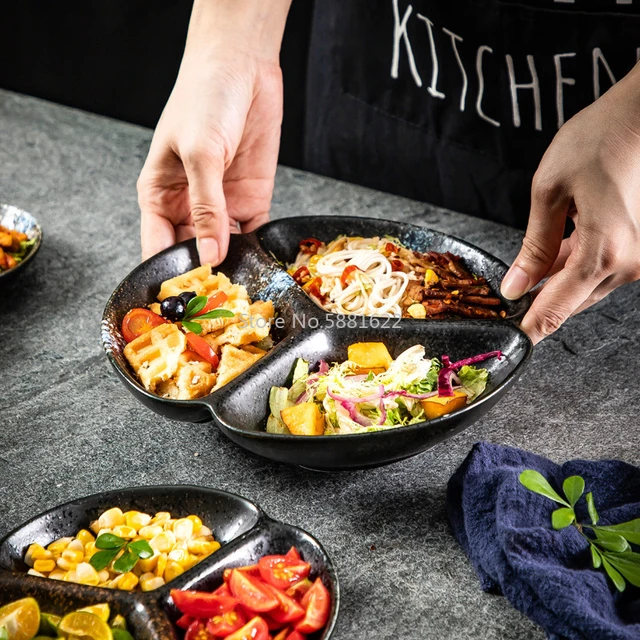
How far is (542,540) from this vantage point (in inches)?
56.9

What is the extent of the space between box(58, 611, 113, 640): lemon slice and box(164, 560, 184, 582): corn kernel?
0.56 feet

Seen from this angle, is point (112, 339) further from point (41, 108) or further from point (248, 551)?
point (41, 108)

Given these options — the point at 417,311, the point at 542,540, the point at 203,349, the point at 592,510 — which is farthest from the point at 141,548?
the point at 417,311

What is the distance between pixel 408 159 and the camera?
3223 mm

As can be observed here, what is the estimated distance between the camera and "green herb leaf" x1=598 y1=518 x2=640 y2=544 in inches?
57.0

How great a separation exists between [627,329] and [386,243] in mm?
705

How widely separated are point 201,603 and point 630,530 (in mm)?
746

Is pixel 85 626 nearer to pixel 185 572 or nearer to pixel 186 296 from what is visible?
pixel 185 572

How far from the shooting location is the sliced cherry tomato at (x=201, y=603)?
1290mm

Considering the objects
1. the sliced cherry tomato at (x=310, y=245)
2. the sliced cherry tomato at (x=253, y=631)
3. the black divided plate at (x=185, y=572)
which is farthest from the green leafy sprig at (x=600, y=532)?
the sliced cherry tomato at (x=310, y=245)

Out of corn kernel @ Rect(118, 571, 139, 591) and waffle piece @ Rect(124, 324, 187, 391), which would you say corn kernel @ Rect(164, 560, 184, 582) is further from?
waffle piece @ Rect(124, 324, 187, 391)

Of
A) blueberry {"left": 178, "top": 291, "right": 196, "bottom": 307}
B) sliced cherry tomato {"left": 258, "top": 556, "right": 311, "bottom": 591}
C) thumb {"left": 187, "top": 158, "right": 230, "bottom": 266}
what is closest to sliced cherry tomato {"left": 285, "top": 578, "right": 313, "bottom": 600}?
sliced cherry tomato {"left": 258, "top": 556, "right": 311, "bottom": 591}

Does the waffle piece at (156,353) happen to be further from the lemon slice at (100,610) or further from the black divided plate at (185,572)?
the lemon slice at (100,610)

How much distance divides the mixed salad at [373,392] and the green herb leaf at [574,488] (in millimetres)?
251
